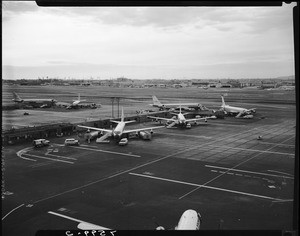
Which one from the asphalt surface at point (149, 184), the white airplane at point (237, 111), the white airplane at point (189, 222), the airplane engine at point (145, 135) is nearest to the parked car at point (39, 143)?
the asphalt surface at point (149, 184)

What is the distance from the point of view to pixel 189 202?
18.5 metres

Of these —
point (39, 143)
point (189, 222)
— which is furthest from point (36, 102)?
point (189, 222)

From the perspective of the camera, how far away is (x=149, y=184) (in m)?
21.9

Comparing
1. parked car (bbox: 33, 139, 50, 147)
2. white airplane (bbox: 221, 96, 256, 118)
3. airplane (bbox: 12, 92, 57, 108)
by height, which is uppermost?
airplane (bbox: 12, 92, 57, 108)

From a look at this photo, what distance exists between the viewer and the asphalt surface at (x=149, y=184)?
16266 millimetres

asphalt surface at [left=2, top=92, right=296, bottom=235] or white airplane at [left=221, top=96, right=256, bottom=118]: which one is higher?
white airplane at [left=221, top=96, right=256, bottom=118]

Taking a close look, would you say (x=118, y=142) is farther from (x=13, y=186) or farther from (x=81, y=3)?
(x=81, y=3)

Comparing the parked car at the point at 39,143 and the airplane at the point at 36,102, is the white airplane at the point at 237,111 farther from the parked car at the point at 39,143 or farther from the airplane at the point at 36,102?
the airplane at the point at 36,102

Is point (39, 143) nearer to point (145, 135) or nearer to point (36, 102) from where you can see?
point (145, 135)

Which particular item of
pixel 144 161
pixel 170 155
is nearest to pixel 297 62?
pixel 144 161

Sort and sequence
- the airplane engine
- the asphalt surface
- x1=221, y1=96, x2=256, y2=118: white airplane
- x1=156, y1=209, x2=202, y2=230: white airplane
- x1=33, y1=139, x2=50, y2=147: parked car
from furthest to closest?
1. x1=221, y1=96, x2=256, y2=118: white airplane
2. the airplane engine
3. x1=33, y1=139, x2=50, y2=147: parked car
4. the asphalt surface
5. x1=156, y1=209, x2=202, y2=230: white airplane

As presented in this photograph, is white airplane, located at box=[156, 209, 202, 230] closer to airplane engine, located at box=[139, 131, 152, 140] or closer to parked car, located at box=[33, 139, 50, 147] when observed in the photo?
parked car, located at box=[33, 139, 50, 147]

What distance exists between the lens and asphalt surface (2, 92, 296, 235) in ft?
53.4

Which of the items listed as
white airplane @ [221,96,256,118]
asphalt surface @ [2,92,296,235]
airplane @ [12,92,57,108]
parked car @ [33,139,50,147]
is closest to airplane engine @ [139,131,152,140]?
asphalt surface @ [2,92,296,235]
